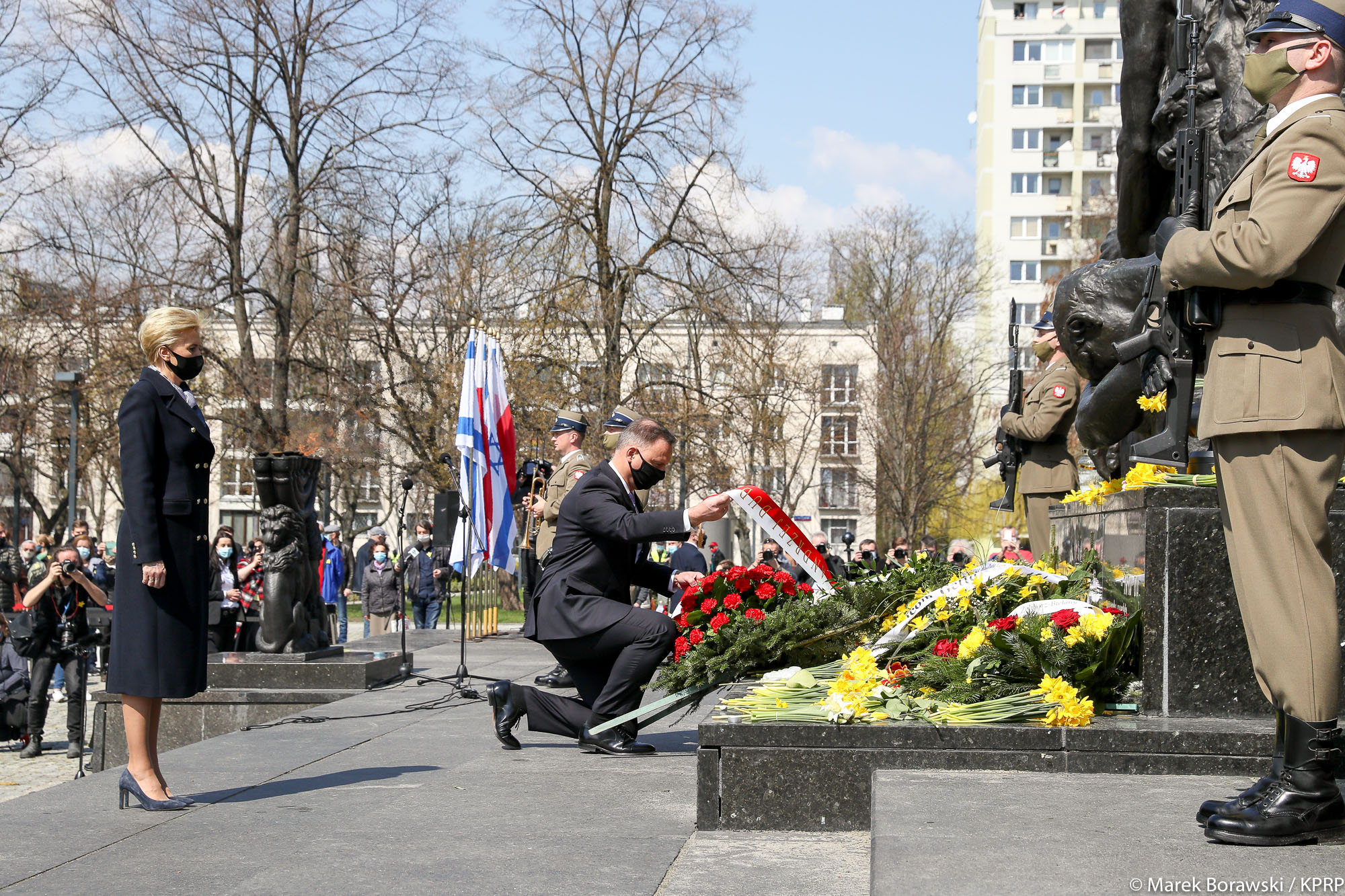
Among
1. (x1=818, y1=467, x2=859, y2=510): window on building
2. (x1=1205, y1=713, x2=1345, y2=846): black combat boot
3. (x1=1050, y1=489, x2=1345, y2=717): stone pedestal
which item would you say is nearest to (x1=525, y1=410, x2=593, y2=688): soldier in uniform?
(x1=1050, y1=489, x2=1345, y2=717): stone pedestal

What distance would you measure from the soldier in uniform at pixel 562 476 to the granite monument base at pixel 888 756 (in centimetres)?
555

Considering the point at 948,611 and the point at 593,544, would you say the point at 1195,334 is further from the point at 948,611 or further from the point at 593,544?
the point at 593,544

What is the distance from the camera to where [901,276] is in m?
49.7

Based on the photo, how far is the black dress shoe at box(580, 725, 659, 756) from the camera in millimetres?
6574

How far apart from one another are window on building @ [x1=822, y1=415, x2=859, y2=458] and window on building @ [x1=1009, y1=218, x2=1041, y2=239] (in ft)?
79.6

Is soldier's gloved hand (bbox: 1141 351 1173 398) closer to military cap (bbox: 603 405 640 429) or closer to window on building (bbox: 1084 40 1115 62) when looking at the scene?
military cap (bbox: 603 405 640 429)

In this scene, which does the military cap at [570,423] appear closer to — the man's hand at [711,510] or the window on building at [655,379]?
the man's hand at [711,510]

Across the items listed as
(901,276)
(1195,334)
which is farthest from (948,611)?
(901,276)

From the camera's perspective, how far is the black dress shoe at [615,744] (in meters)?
6.57

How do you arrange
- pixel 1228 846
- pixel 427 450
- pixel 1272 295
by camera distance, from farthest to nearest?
pixel 427 450, pixel 1272 295, pixel 1228 846

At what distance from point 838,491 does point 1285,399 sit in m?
62.2

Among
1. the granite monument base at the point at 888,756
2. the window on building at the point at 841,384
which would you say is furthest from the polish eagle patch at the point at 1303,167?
the window on building at the point at 841,384

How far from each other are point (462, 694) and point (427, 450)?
2341cm

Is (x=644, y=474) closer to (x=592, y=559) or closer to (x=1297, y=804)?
(x=592, y=559)
